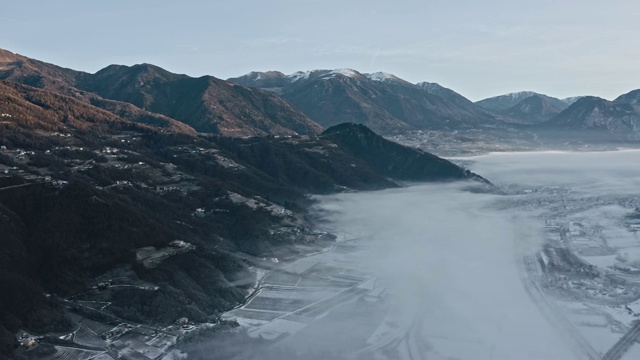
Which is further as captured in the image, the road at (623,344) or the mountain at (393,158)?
the mountain at (393,158)

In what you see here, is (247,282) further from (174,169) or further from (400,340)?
(174,169)

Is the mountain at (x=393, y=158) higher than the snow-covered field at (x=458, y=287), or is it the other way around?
the mountain at (x=393, y=158)

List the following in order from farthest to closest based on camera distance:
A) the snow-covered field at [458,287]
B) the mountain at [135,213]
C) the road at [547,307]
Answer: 1. the mountain at [135,213]
2. the snow-covered field at [458,287]
3. the road at [547,307]

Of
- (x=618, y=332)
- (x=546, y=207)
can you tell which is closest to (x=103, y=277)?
(x=618, y=332)

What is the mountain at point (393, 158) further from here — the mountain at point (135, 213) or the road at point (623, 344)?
the road at point (623, 344)

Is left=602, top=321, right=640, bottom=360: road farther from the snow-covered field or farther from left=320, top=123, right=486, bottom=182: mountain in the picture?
left=320, top=123, right=486, bottom=182: mountain

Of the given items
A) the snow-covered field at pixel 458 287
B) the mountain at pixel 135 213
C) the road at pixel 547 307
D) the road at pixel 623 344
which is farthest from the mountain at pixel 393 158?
the road at pixel 623 344

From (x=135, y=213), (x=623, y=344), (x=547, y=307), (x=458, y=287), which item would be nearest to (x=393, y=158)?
(x=458, y=287)

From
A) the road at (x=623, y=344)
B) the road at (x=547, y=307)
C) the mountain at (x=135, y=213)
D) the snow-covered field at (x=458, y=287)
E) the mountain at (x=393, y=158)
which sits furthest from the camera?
the mountain at (x=393, y=158)

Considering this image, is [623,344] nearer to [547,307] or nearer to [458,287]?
[547,307]

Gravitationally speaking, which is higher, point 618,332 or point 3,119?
point 3,119

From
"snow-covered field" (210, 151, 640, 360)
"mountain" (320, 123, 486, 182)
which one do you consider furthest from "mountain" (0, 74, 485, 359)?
"mountain" (320, 123, 486, 182)
